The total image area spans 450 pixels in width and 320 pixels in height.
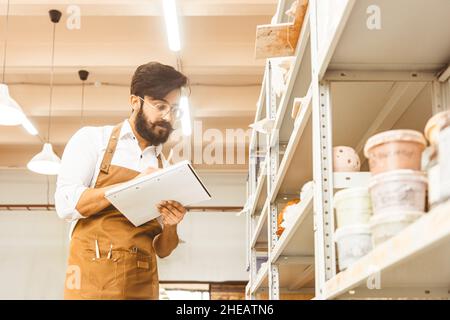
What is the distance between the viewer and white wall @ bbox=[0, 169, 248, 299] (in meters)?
9.63

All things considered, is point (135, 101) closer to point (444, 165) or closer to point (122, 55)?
point (444, 165)

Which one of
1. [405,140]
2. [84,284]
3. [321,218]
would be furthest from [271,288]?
[405,140]

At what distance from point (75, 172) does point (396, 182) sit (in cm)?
140

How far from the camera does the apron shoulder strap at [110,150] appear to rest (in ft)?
7.97

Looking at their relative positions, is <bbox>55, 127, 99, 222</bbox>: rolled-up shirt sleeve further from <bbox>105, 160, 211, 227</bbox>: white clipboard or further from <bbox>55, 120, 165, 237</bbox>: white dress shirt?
<bbox>105, 160, 211, 227</bbox>: white clipboard

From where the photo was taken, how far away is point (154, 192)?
2289mm

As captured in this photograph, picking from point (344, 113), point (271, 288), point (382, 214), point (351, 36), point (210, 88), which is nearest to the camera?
point (382, 214)

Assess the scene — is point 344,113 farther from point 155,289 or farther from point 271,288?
point 271,288

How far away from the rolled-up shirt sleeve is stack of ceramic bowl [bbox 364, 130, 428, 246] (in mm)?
1244

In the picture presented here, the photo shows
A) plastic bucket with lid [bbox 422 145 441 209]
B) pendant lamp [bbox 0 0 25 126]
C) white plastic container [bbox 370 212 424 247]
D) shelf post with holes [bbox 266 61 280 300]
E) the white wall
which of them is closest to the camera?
plastic bucket with lid [bbox 422 145 441 209]

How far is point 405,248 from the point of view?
3.59 ft

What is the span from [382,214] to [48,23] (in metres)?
5.85

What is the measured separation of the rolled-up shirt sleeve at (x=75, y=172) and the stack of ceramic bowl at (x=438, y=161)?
1.38m

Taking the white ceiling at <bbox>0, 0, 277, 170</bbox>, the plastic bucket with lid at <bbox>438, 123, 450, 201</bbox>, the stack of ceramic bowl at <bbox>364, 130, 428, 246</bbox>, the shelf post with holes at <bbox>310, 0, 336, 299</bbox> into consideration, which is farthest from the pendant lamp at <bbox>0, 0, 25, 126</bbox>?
the plastic bucket with lid at <bbox>438, 123, 450, 201</bbox>
